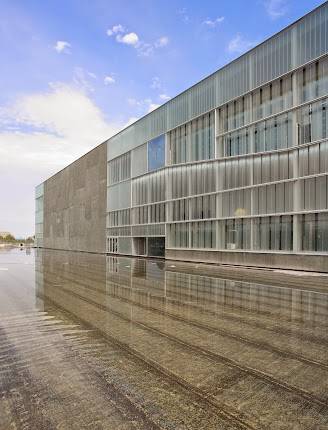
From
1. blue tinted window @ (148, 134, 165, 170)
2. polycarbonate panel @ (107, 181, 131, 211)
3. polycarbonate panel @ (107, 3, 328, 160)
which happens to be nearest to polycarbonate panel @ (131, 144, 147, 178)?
blue tinted window @ (148, 134, 165, 170)

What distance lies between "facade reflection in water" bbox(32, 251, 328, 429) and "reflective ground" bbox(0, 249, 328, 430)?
2 centimetres

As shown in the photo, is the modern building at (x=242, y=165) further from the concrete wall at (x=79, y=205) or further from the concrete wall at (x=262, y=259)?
the concrete wall at (x=79, y=205)

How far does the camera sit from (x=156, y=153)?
4009 centimetres

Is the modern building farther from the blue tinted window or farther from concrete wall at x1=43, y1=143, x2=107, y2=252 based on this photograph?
concrete wall at x1=43, y1=143, x2=107, y2=252

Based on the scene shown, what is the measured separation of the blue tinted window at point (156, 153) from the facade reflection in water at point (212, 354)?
2804cm

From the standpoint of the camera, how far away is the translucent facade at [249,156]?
22797 mm

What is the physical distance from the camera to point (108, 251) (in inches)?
2007

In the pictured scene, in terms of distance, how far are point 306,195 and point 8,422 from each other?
22.5 metres

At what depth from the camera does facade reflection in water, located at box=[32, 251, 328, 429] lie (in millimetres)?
4008

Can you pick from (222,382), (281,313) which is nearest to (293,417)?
(222,382)

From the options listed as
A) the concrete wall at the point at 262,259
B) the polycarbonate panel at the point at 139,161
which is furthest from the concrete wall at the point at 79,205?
the concrete wall at the point at 262,259

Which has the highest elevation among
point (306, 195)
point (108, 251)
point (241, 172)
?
point (241, 172)

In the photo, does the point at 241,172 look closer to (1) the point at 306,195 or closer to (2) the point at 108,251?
(1) the point at 306,195

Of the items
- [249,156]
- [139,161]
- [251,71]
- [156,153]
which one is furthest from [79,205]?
[251,71]
